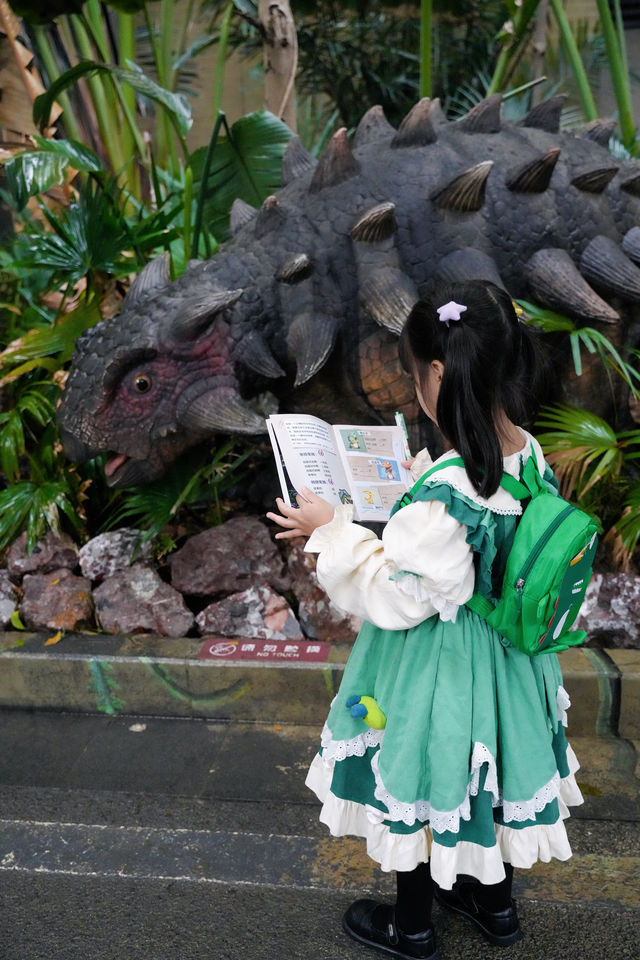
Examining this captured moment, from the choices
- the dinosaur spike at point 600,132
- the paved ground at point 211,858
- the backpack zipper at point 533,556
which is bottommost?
the paved ground at point 211,858

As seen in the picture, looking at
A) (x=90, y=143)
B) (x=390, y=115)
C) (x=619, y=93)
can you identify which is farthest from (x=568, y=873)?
(x=390, y=115)

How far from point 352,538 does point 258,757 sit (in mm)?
1368

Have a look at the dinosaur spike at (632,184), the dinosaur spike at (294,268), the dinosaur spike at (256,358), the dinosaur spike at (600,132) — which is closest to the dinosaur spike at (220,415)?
the dinosaur spike at (256,358)

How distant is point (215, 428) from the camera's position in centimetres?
295

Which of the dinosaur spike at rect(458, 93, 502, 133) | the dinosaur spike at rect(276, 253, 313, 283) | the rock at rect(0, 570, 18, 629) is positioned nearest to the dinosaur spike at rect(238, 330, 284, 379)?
the dinosaur spike at rect(276, 253, 313, 283)

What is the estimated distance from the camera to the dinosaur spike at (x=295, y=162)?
3.41m

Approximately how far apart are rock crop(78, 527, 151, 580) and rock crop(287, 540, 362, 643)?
2.22 ft

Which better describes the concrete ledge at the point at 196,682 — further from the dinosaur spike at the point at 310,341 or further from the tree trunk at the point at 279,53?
the tree trunk at the point at 279,53

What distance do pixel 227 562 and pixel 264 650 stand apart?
1.65 feet

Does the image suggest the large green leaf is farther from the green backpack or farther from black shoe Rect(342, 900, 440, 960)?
black shoe Rect(342, 900, 440, 960)

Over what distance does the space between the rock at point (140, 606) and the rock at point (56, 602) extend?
55mm

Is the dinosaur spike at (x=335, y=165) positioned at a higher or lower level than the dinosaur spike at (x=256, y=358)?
higher

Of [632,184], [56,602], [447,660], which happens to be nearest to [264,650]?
[56,602]

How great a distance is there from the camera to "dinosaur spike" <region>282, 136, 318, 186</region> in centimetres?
341
